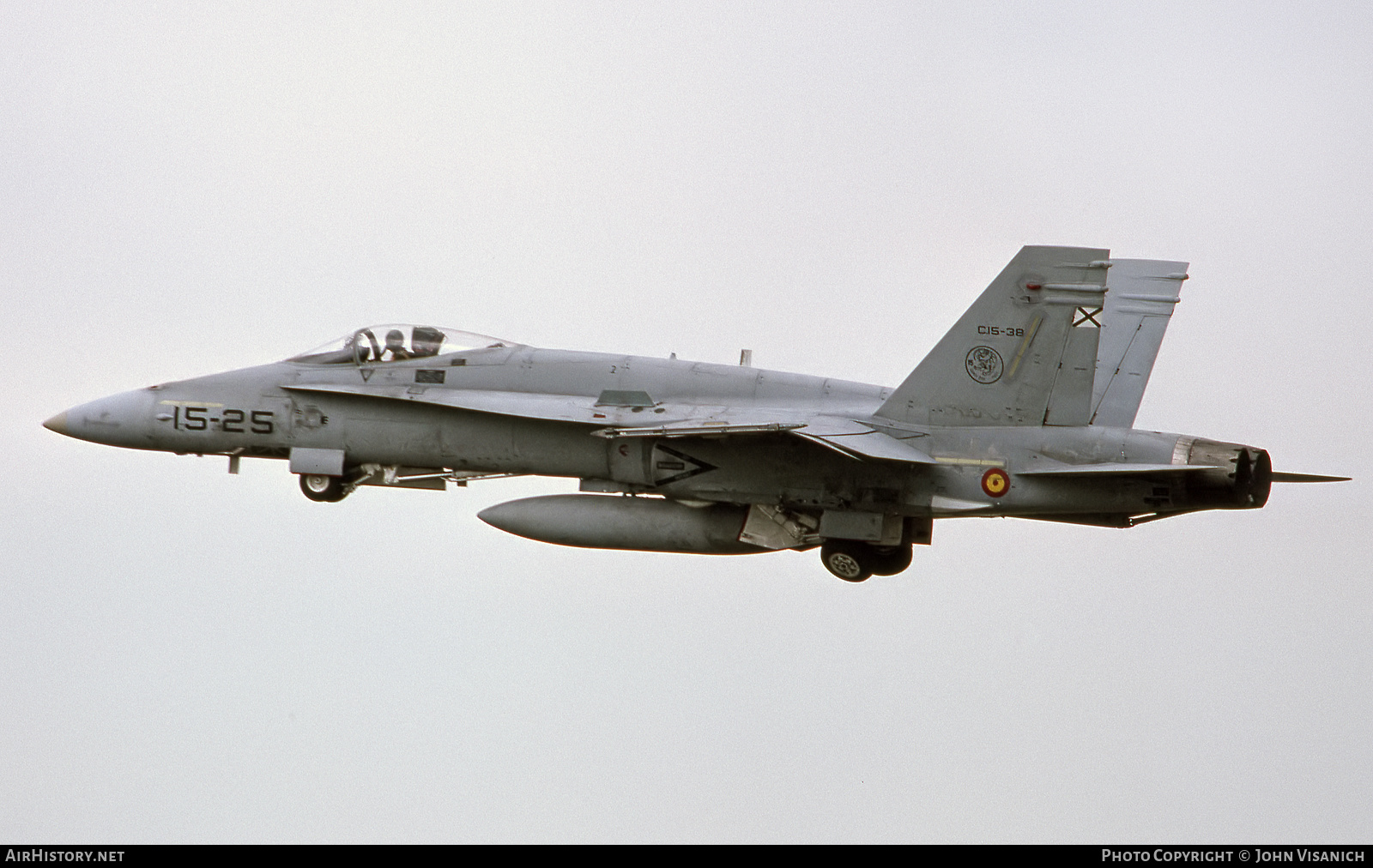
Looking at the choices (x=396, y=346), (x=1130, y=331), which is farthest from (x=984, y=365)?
(x=396, y=346)

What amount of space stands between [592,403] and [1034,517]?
4.99 m

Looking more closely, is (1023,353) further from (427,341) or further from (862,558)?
(427,341)

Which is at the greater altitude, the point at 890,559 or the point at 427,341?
the point at 427,341

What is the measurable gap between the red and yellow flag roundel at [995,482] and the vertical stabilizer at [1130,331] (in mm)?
3213

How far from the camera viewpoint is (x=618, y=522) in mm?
20672

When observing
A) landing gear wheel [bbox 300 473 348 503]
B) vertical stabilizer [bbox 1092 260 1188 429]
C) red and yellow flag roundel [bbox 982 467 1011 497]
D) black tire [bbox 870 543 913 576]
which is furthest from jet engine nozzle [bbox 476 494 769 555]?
vertical stabilizer [bbox 1092 260 1188 429]

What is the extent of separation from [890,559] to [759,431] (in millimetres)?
3054

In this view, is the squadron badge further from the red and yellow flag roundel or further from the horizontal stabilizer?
the horizontal stabilizer

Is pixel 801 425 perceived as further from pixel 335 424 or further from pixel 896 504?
pixel 335 424

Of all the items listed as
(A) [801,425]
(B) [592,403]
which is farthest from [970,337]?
(B) [592,403]

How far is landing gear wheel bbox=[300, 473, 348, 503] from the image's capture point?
70.1 feet

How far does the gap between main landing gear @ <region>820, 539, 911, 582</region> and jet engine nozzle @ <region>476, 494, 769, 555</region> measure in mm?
868

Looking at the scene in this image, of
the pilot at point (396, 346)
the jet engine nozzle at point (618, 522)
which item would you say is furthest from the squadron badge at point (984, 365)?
the pilot at point (396, 346)

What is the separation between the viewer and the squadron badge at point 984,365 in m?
19.2
